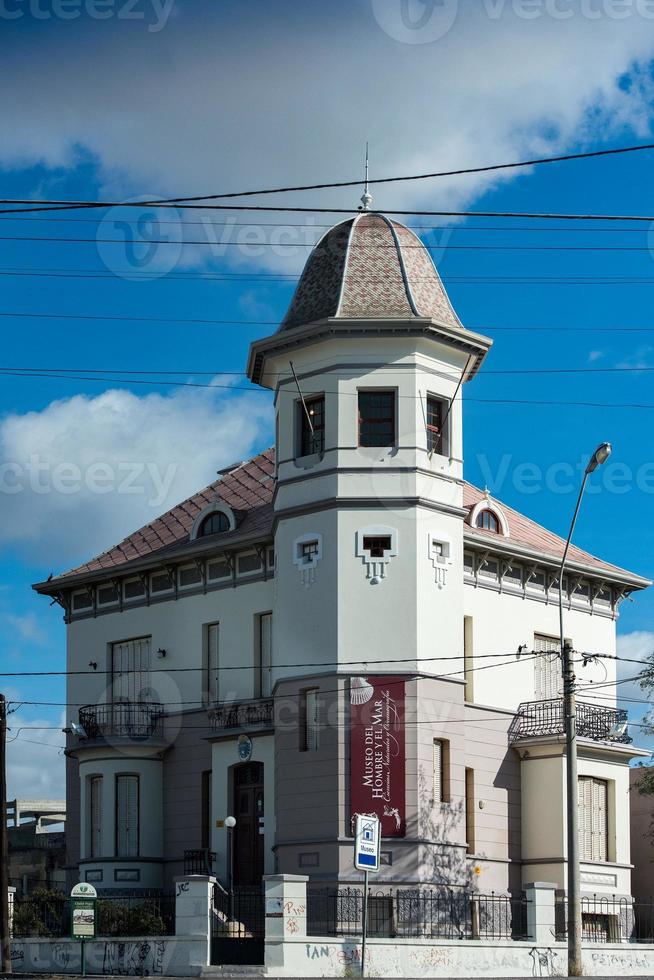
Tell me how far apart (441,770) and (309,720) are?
332 centimetres

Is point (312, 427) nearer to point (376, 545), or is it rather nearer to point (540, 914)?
point (376, 545)

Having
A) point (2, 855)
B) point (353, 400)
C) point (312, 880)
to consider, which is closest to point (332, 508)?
point (353, 400)

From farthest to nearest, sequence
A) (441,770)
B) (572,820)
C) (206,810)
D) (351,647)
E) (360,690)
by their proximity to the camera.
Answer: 1. (206,810)
2. (441,770)
3. (351,647)
4. (360,690)
5. (572,820)

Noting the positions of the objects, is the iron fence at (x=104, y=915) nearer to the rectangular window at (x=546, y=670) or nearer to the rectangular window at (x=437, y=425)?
the rectangular window at (x=546, y=670)

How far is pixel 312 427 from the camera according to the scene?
39594 millimetres

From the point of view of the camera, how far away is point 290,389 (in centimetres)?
4031

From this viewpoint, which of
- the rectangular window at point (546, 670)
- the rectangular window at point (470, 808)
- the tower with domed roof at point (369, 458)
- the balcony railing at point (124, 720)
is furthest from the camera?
the rectangular window at point (546, 670)

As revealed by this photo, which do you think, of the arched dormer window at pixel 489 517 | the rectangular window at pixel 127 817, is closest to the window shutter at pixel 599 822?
the arched dormer window at pixel 489 517

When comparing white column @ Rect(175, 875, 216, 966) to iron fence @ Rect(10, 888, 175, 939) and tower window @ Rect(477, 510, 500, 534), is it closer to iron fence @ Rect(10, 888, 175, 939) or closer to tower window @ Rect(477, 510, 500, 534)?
iron fence @ Rect(10, 888, 175, 939)

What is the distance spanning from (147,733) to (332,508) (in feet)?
31.9

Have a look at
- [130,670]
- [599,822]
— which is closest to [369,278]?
[130,670]

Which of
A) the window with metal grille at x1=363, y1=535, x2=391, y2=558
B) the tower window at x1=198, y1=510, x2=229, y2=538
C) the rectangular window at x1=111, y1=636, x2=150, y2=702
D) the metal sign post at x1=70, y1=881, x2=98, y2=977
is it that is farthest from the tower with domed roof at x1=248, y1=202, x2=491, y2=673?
the metal sign post at x1=70, y1=881, x2=98, y2=977

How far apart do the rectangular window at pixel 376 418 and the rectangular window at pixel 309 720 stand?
610cm

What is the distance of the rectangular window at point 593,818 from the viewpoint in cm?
4219
